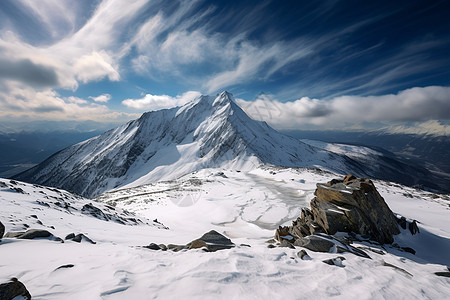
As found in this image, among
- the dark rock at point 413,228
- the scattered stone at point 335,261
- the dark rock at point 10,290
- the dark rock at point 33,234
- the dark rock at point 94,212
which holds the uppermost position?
the dark rock at point 10,290

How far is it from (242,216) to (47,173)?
249 meters

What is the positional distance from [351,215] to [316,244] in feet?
20.2

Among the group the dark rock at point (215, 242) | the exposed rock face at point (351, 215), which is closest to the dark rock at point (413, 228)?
the exposed rock face at point (351, 215)

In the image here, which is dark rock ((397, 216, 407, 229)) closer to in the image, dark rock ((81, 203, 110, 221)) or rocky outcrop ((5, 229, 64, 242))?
rocky outcrop ((5, 229, 64, 242))

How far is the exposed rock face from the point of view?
14.9 meters

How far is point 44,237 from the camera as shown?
9.76 m

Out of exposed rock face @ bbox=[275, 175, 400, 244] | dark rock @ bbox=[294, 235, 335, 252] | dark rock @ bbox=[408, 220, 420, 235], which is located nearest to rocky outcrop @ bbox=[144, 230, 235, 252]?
dark rock @ bbox=[294, 235, 335, 252]

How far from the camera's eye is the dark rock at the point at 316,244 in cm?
1095

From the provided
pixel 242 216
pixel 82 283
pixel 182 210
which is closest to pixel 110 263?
pixel 82 283

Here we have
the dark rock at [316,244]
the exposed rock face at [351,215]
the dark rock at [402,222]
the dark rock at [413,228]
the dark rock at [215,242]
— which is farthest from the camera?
the dark rock at [402,222]

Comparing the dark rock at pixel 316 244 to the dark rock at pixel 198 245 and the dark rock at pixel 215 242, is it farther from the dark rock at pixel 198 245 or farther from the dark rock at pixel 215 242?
the dark rock at pixel 198 245

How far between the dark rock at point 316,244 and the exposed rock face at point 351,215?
2471mm

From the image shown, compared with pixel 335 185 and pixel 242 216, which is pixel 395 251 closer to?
pixel 335 185

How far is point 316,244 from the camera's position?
11.2 m
